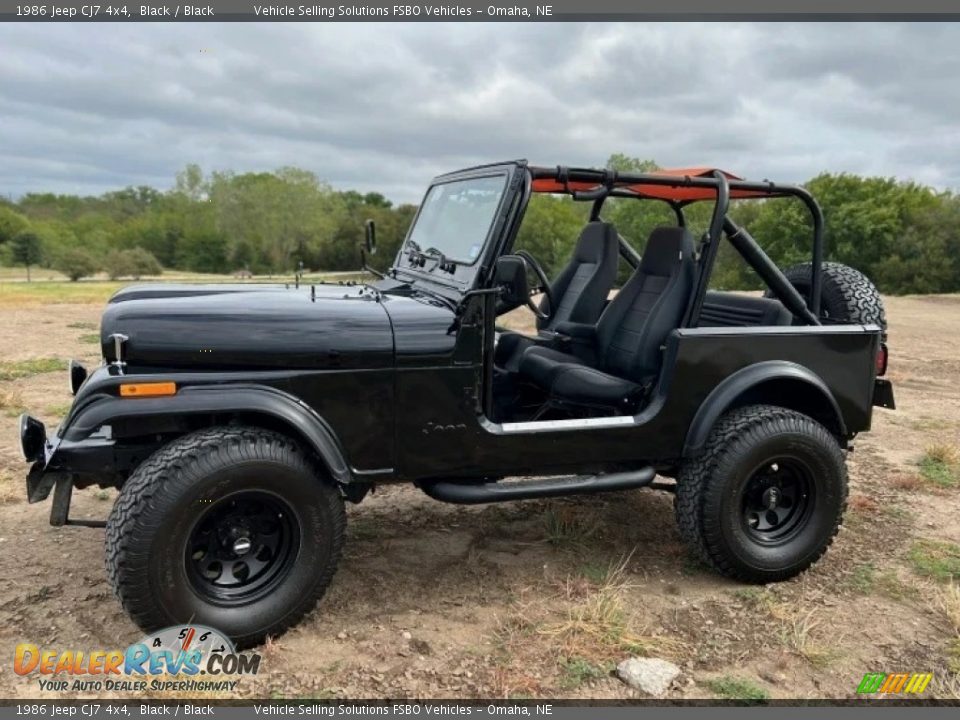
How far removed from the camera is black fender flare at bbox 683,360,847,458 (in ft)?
11.9

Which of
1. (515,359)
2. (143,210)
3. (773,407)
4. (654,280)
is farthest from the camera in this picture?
(143,210)

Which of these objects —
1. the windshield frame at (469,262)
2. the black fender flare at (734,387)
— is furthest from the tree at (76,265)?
the black fender flare at (734,387)

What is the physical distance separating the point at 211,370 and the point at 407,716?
1.52 meters

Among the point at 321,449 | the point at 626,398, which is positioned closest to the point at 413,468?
the point at 321,449

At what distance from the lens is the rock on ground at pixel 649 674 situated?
2869mm

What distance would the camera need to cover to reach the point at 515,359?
185 inches

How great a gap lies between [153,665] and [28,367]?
22.8 feet

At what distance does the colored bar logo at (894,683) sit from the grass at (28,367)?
824 centimetres

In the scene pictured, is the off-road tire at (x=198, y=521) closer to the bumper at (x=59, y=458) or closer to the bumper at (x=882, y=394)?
the bumper at (x=59, y=458)

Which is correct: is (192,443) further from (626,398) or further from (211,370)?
(626,398)

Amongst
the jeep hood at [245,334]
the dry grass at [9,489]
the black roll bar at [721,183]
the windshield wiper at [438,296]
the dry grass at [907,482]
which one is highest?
the black roll bar at [721,183]

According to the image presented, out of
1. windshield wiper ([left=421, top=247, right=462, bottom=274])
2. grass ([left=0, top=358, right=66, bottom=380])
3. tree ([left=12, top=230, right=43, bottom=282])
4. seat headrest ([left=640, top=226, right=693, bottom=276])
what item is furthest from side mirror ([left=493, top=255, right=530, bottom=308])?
tree ([left=12, top=230, right=43, bottom=282])

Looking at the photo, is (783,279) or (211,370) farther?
(783,279)

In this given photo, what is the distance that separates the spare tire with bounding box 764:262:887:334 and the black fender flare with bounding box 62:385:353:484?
268 centimetres
